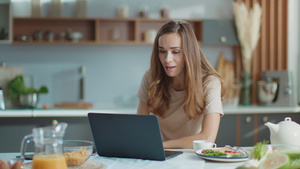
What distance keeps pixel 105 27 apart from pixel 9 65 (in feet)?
3.64

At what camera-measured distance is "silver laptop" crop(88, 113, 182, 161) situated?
5.33ft

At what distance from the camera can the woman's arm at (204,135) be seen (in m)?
2.10

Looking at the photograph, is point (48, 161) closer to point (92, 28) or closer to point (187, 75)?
point (187, 75)

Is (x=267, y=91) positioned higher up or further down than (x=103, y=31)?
further down

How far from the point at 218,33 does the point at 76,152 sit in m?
3.19

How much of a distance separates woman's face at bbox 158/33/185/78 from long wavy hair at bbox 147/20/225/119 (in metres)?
0.03

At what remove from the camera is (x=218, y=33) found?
14.5 ft

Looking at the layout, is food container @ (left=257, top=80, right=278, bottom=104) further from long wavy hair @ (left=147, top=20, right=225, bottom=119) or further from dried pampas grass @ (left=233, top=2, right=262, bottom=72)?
long wavy hair @ (left=147, top=20, right=225, bottom=119)

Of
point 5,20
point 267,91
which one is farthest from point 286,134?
point 5,20

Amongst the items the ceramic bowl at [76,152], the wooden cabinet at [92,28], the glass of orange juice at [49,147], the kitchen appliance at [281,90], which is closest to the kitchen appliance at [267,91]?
the kitchen appliance at [281,90]

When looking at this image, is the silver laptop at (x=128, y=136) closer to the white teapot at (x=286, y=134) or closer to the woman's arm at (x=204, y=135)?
the woman's arm at (x=204, y=135)

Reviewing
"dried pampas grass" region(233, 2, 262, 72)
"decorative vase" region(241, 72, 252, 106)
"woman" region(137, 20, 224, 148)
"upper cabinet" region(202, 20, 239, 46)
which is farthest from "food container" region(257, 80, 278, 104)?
"woman" region(137, 20, 224, 148)

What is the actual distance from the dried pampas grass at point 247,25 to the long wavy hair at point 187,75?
2.05 metres

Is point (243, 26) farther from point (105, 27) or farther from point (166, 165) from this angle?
point (166, 165)
